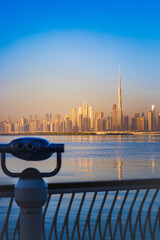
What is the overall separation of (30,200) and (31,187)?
0.25 feet

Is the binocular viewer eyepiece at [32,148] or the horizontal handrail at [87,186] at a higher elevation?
the binocular viewer eyepiece at [32,148]

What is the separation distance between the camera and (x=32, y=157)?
8.38 feet

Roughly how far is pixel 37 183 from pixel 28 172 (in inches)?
3.5

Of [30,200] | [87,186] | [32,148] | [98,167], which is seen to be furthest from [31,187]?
[98,167]

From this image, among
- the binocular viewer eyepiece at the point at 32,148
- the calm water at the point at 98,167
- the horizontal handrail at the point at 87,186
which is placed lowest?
the calm water at the point at 98,167

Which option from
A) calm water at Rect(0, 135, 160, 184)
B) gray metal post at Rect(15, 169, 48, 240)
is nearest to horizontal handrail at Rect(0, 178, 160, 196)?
gray metal post at Rect(15, 169, 48, 240)

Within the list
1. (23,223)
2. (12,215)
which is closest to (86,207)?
(12,215)

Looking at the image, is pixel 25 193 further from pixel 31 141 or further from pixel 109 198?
pixel 109 198

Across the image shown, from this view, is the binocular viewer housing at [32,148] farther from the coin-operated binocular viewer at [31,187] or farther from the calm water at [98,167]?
the calm water at [98,167]

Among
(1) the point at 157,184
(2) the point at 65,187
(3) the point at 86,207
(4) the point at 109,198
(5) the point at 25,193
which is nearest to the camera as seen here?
(5) the point at 25,193

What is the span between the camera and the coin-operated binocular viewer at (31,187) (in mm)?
2516

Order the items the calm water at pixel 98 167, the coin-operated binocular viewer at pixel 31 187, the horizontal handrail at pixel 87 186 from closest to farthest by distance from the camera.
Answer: the coin-operated binocular viewer at pixel 31 187, the horizontal handrail at pixel 87 186, the calm water at pixel 98 167

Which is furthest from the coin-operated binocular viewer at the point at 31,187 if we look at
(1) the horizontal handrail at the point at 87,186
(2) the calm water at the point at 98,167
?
(2) the calm water at the point at 98,167

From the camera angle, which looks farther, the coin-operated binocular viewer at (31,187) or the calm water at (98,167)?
the calm water at (98,167)
